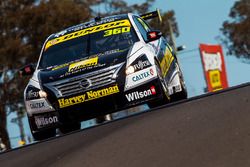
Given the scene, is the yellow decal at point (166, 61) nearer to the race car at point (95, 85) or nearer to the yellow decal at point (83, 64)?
the race car at point (95, 85)

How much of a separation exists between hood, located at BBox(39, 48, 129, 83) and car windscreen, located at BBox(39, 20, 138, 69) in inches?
13.1

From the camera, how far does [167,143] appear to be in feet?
20.5

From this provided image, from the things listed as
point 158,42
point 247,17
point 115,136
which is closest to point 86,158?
point 115,136

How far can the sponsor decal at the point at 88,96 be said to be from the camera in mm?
9648

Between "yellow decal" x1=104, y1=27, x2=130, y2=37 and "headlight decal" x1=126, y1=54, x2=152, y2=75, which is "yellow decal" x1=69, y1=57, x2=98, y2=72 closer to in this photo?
"headlight decal" x1=126, y1=54, x2=152, y2=75

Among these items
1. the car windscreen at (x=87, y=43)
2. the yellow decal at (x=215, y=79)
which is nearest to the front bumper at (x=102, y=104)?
the car windscreen at (x=87, y=43)

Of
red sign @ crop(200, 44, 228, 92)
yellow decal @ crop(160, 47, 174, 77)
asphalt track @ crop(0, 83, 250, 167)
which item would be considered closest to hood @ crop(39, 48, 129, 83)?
yellow decal @ crop(160, 47, 174, 77)

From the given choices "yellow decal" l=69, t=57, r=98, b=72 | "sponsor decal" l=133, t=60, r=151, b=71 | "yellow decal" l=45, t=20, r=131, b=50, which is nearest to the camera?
"sponsor decal" l=133, t=60, r=151, b=71

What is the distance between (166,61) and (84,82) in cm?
231

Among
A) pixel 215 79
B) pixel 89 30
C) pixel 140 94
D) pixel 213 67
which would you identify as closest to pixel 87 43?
pixel 89 30

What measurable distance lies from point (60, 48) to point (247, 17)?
3801 cm

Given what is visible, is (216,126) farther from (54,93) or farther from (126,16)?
(126,16)

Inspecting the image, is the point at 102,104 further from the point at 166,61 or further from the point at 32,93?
the point at 166,61

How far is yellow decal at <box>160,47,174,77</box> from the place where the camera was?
10930mm
